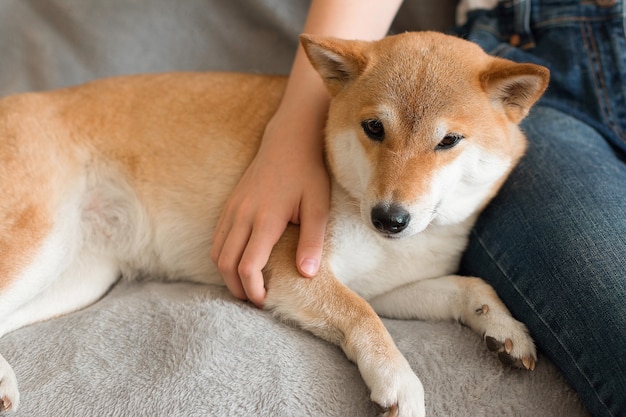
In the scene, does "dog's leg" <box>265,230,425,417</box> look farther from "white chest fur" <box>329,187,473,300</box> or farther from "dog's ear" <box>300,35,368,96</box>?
"dog's ear" <box>300,35,368,96</box>

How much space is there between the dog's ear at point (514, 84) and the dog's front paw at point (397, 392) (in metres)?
0.67

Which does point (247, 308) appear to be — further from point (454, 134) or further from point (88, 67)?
point (88, 67)

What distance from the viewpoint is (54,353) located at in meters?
1.35

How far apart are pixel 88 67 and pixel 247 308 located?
4.25 ft

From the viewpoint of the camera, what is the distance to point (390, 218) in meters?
1.22

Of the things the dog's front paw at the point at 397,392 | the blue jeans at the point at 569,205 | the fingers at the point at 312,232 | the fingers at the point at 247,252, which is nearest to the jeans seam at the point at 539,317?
the blue jeans at the point at 569,205

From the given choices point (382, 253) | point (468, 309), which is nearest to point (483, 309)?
point (468, 309)

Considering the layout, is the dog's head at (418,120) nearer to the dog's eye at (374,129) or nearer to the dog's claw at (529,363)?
the dog's eye at (374,129)

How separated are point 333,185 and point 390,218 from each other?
31cm

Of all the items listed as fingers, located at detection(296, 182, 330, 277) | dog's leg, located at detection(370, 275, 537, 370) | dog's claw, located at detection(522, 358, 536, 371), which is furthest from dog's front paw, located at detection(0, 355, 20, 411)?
dog's claw, located at detection(522, 358, 536, 371)

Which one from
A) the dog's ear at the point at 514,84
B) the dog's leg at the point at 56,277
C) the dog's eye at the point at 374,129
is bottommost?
the dog's leg at the point at 56,277

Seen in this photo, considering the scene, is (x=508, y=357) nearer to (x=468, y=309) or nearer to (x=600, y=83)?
(x=468, y=309)

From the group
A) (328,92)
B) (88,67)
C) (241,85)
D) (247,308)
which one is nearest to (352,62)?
(328,92)

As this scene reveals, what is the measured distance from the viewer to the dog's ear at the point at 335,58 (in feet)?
4.46
